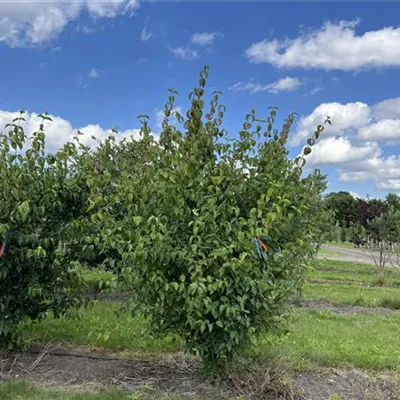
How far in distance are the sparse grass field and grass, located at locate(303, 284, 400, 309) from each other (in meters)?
0.76

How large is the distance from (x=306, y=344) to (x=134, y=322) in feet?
7.13

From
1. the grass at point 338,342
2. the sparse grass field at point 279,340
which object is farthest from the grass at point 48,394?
the grass at point 338,342

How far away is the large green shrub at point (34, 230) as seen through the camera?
444 centimetres

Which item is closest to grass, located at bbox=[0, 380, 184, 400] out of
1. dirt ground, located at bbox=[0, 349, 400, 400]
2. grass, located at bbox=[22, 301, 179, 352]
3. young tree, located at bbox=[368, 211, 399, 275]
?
dirt ground, located at bbox=[0, 349, 400, 400]

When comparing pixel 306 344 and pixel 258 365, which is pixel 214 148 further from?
pixel 306 344

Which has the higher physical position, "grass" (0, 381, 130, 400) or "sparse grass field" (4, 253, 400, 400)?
"sparse grass field" (4, 253, 400, 400)

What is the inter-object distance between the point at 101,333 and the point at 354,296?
6778 mm

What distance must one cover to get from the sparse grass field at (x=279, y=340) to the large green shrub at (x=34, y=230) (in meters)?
0.49

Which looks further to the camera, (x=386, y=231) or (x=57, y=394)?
(x=386, y=231)

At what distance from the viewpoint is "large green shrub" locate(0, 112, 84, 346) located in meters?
4.44

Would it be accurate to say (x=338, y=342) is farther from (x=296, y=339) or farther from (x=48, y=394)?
(x=48, y=394)

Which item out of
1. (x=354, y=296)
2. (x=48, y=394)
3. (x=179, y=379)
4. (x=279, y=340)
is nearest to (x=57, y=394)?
(x=48, y=394)

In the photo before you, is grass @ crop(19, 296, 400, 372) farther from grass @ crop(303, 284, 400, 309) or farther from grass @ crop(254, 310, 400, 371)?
grass @ crop(303, 284, 400, 309)

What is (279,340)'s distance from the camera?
570 centimetres
